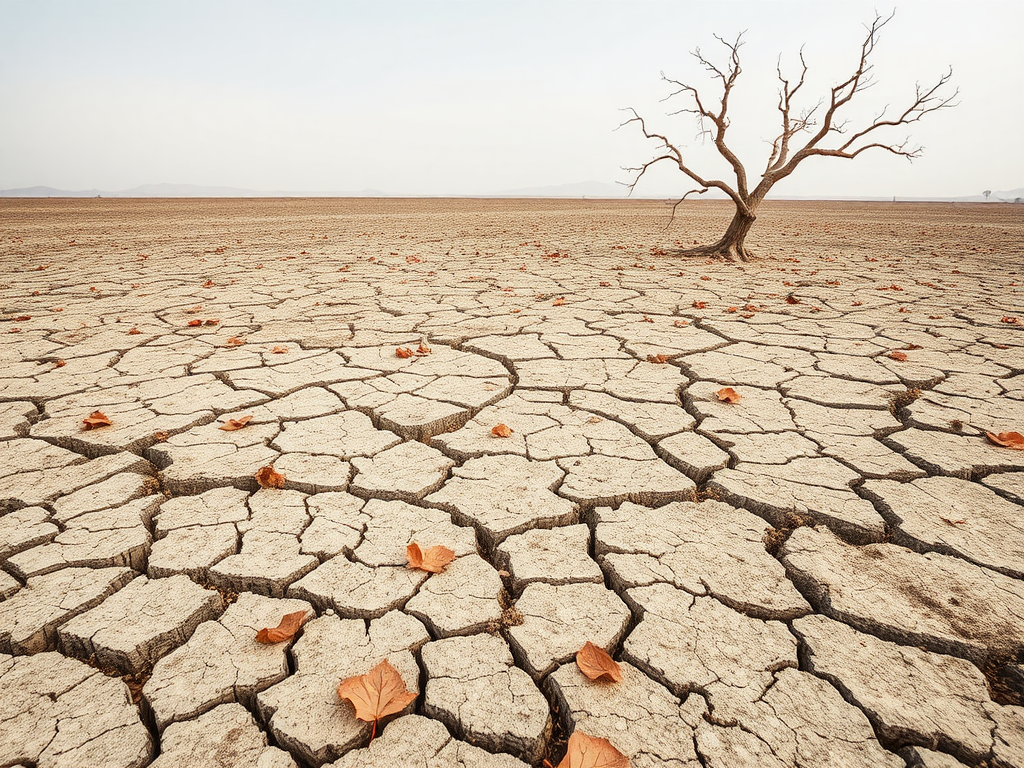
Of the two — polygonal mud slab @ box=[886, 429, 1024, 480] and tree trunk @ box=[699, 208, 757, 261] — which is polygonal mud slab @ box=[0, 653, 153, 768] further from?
tree trunk @ box=[699, 208, 757, 261]

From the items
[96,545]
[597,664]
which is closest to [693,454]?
[597,664]

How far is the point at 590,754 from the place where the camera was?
3.04 feet

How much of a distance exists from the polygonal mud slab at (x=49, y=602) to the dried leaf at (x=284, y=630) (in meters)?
0.44

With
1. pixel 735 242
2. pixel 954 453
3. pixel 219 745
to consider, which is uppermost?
pixel 735 242

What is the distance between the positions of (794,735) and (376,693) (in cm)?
76

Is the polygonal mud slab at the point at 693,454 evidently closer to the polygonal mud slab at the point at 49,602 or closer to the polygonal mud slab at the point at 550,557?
the polygonal mud slab at the point at 550,557

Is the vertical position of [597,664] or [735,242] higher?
[735,242]

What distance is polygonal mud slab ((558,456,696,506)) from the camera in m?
1.69

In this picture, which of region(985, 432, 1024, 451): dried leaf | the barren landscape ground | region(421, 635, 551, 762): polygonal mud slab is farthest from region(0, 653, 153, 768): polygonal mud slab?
region(985, 432, 1024, 451): dried leaf

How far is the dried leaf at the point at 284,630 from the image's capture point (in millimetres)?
1162

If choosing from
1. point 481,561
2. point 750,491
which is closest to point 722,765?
point 481,561

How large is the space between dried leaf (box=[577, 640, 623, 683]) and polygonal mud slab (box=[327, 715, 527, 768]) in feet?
0.69

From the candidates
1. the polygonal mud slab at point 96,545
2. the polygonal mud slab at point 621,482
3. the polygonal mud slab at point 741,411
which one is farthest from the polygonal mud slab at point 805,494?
the polygonal mud slab at point 96,545

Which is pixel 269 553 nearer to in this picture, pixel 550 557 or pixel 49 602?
pixel 49 602
